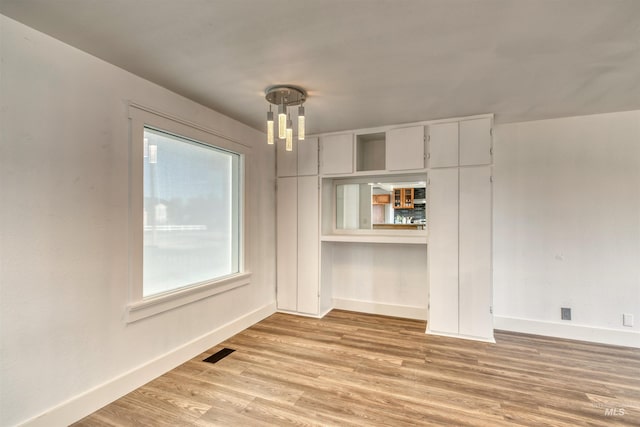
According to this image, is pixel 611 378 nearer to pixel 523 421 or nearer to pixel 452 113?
pixel 523 421

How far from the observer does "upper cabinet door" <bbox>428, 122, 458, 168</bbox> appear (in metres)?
3.30

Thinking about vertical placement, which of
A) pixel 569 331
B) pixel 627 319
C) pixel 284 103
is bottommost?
pixel 569 331

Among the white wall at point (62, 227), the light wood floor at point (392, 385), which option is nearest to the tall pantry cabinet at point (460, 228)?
the light wood floor at point (392, 385)

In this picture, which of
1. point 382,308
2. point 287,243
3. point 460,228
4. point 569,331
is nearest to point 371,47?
point 460,228

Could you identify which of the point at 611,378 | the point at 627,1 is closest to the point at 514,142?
the point at 627,1

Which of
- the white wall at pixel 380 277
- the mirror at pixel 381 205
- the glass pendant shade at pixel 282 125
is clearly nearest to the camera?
the glass pendant shade at pixel 282 125

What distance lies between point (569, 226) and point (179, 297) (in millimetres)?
4057

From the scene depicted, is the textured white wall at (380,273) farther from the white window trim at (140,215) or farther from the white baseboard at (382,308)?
the white window trim at (140,215)

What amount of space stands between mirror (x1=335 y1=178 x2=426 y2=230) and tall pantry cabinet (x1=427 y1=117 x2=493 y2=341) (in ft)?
1.12

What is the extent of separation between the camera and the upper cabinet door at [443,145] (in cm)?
330

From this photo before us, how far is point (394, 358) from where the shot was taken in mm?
2803

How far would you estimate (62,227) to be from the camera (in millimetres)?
1893

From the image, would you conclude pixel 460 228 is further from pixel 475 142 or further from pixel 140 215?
pixel 140 215

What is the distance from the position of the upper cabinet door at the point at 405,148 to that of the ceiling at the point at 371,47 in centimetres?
59
